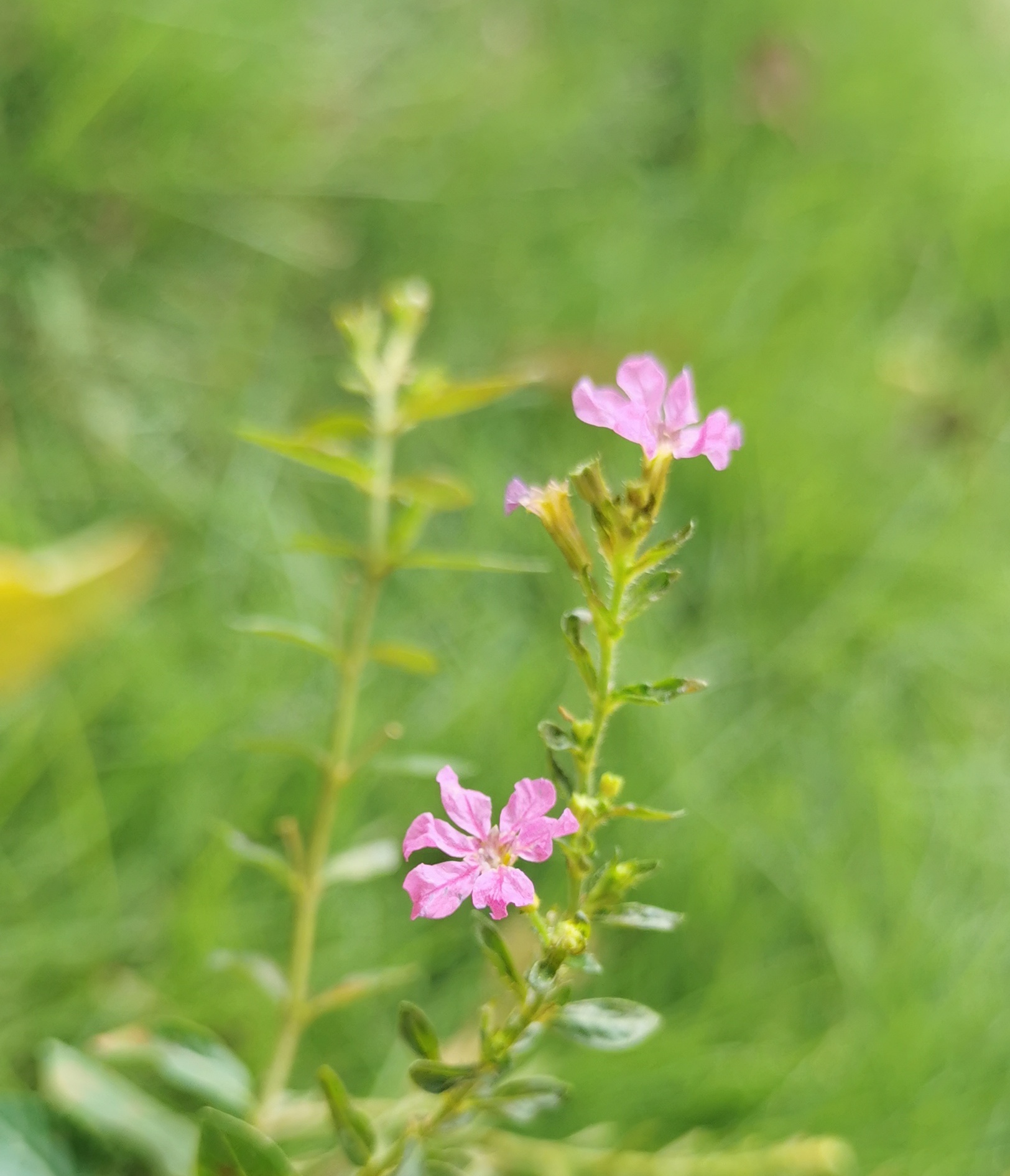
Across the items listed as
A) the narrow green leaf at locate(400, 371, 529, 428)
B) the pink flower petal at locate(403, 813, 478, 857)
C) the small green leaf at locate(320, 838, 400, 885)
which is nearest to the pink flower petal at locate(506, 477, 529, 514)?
the pink flower petal at locate(403, 813, 478, 857)

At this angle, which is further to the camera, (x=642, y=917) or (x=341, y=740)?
(x=341, y=740)

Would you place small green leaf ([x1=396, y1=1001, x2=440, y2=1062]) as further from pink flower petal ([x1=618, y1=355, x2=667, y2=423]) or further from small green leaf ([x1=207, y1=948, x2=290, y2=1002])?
pink flower petal ([x1=618, y1=355, x2=667, y2=423])

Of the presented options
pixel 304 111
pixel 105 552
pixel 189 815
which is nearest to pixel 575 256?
pixel 304 111

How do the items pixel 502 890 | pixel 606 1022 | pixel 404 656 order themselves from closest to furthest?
pixel 502 890
pixel 606 1022
pixel 404 656

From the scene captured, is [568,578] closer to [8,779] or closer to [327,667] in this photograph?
[327,667]

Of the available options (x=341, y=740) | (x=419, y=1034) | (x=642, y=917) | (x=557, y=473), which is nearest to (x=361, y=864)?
(x=341, y=740)

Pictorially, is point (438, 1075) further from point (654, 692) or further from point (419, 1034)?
point (654, 692)

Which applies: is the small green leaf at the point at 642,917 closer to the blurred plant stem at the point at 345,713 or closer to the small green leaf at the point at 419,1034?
the small green leaf at the point at 419,1034
